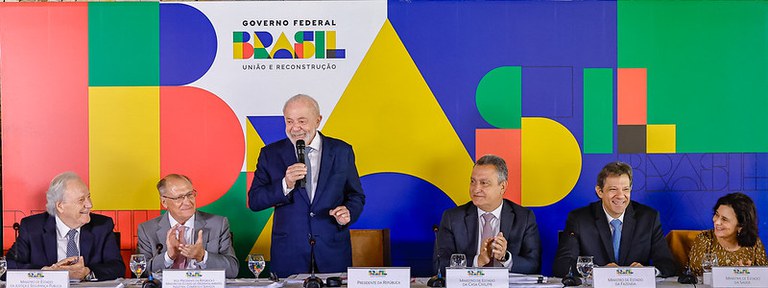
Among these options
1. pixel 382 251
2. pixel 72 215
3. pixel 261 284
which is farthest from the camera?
pixel 382 251

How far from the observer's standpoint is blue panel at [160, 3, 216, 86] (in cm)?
488

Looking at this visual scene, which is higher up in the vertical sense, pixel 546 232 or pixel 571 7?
pixel 571 7

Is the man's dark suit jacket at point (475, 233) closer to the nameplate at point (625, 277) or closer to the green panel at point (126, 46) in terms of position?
the nameplate at point (625, 277)

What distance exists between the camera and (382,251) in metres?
4.69

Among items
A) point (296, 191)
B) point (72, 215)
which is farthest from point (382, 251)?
point (72, 215)

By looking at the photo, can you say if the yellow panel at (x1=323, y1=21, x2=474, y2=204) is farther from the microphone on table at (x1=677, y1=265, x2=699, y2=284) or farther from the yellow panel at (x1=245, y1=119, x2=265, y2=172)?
the microphone on table at (x1=677, y1=265, x2=699, y2=284)

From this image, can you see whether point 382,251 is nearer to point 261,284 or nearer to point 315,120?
point 315,120

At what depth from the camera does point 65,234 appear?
13.3 ft

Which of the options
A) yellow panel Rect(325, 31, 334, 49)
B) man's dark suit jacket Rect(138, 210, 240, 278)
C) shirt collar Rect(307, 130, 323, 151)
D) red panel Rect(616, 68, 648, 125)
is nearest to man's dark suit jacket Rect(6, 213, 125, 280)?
man's dark suit jacket Rect(138, 210, 240, 278)

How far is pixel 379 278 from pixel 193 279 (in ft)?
2.39

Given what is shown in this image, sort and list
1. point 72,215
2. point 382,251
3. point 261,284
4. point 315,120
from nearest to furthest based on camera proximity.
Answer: point 261,284, point 72,215, point 315,120, point 382,251

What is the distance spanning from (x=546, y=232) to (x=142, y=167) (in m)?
2.49

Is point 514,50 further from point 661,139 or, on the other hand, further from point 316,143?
point 316,143

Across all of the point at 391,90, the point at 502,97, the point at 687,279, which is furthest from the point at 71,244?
the point at 687,279
